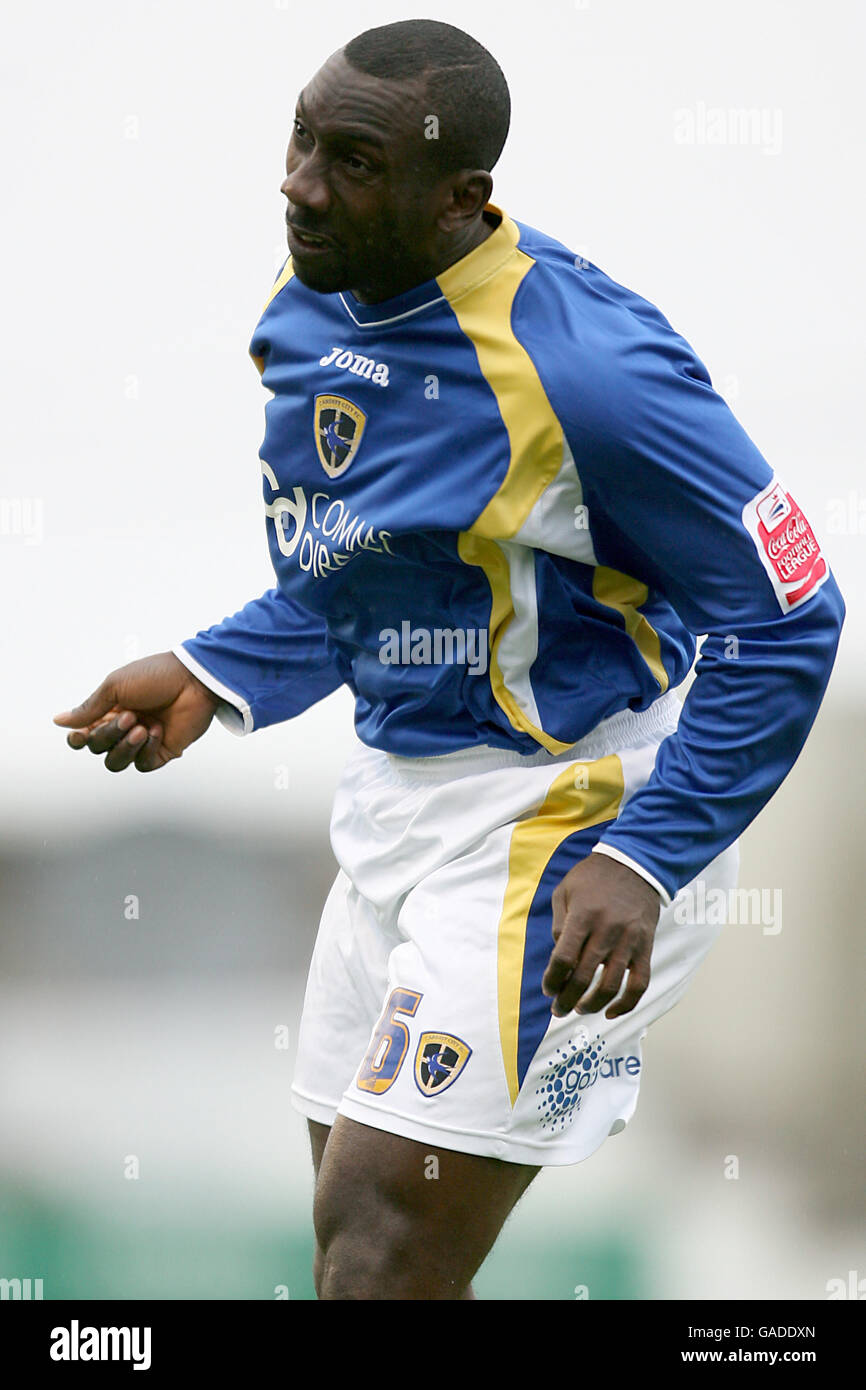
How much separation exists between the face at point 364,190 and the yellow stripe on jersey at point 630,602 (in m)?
0.33

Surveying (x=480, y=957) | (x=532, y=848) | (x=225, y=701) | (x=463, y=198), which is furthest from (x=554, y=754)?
(x=463, y=198)

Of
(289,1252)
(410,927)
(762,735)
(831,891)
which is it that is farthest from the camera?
(831,891)

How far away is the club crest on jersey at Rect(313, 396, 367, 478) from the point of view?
5.58 ft

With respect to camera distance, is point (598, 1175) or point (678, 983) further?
point (598, 1175)

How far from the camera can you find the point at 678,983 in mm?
1774

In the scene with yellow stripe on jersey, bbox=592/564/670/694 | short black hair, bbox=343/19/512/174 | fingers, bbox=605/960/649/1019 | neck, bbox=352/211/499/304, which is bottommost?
fingers, bbox=605/960/649/1019

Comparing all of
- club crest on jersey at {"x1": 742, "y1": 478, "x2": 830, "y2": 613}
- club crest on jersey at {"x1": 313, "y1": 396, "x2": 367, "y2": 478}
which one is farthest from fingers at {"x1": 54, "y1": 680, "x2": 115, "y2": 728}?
club crest on jersey at {"x1": 742, "y1": 478, "x2": 830, "y2": 613}

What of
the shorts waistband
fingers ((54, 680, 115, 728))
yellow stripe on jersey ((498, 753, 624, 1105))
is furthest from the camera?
fingers ((54, 680, 115, 728))

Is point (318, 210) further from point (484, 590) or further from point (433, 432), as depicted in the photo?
point (484, 590)

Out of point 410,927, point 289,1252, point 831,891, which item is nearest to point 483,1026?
point 410,927

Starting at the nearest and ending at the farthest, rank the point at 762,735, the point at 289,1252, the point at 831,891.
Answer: the point at 762,735, the point at 289,1252, the point at 831,891

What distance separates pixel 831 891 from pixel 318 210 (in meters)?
3.49

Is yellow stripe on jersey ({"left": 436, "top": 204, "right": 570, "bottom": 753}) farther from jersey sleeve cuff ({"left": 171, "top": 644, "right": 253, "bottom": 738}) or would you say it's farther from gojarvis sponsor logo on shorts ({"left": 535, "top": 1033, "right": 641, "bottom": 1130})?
jersey sleeve cuff ({"left": 171, "top": 644, "right": 253, "bottom": 738})

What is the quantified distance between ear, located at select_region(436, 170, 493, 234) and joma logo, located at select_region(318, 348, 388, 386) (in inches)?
5.5
